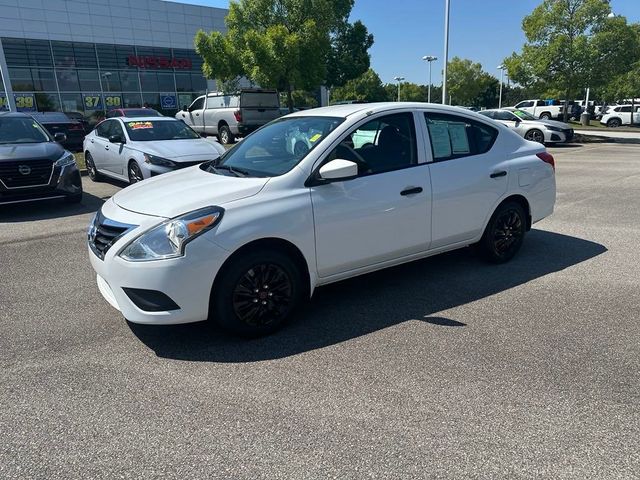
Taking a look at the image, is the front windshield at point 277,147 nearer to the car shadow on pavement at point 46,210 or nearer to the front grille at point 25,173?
the front grille at point 25,173

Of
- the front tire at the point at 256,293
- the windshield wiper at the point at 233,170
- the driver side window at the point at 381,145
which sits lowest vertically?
the front tire at the point at 256,293

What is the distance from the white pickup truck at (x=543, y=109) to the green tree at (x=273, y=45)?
17.4m

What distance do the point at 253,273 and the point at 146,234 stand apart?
80 cm

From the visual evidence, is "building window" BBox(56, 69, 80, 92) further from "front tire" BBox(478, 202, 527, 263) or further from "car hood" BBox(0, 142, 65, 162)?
"front tire" BBox(478, 202, 527, 263)

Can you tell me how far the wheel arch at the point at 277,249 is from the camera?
3529 mm

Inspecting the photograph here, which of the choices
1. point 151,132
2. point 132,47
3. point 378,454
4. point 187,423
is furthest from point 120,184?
point 132,47

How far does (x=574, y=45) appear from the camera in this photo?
2336cm

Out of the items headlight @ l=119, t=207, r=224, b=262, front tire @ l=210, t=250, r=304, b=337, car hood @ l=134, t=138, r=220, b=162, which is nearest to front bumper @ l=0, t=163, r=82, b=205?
car hood @ l=134, t=138, r=220, b=162

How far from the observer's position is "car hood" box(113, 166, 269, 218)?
362 cm

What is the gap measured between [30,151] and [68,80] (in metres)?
31.6

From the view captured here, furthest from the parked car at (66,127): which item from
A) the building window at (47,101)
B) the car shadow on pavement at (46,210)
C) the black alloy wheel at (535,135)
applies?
the building window at (47,101)

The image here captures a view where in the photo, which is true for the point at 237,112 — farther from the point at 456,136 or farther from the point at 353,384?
the point at 353,384

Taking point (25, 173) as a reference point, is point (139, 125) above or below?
above

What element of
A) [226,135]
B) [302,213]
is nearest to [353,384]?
[302,213]
